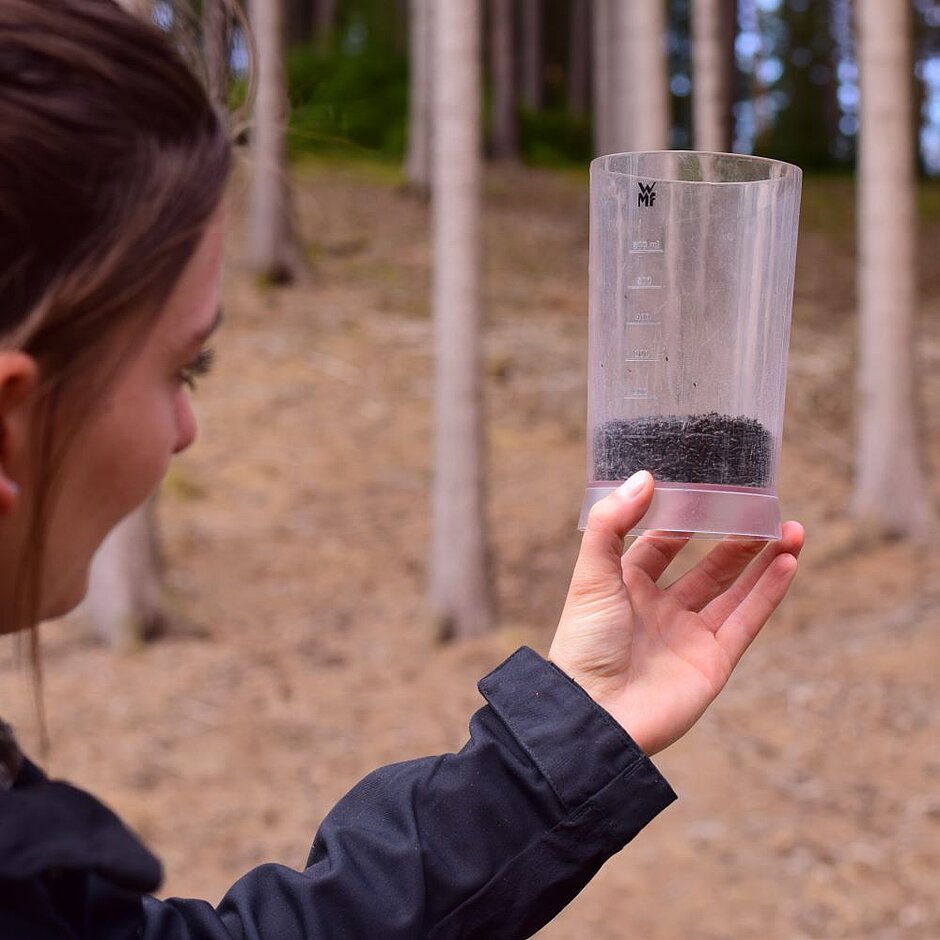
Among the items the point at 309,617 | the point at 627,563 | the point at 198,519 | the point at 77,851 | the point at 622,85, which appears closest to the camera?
the point at 77,851

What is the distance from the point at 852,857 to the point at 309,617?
3544 mm

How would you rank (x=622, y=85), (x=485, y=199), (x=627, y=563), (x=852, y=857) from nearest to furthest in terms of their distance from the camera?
(x=627, y=563)
(x=852, y=857)
(x=622, y=85)
(x=485, y=199)

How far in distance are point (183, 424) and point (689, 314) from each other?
952 mm

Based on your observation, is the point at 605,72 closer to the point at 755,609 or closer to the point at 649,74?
the point at 649,74

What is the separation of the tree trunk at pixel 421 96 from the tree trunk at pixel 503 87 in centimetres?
326

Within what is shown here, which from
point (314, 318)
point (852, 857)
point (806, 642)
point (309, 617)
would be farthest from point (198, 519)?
point (852, 857)

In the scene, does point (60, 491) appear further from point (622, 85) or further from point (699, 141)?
point (622, 85)

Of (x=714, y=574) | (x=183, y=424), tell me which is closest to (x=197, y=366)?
(x=183, y=424)

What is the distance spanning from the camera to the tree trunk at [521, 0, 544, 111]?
22781 mm

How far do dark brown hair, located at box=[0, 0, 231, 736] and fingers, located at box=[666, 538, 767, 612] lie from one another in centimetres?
83

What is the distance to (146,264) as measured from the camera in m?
1.07

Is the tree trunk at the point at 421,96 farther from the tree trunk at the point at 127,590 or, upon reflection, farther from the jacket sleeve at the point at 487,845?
the jacket sleeve at the point at 487,845

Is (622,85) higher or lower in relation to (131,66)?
higher

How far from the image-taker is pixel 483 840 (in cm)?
135
